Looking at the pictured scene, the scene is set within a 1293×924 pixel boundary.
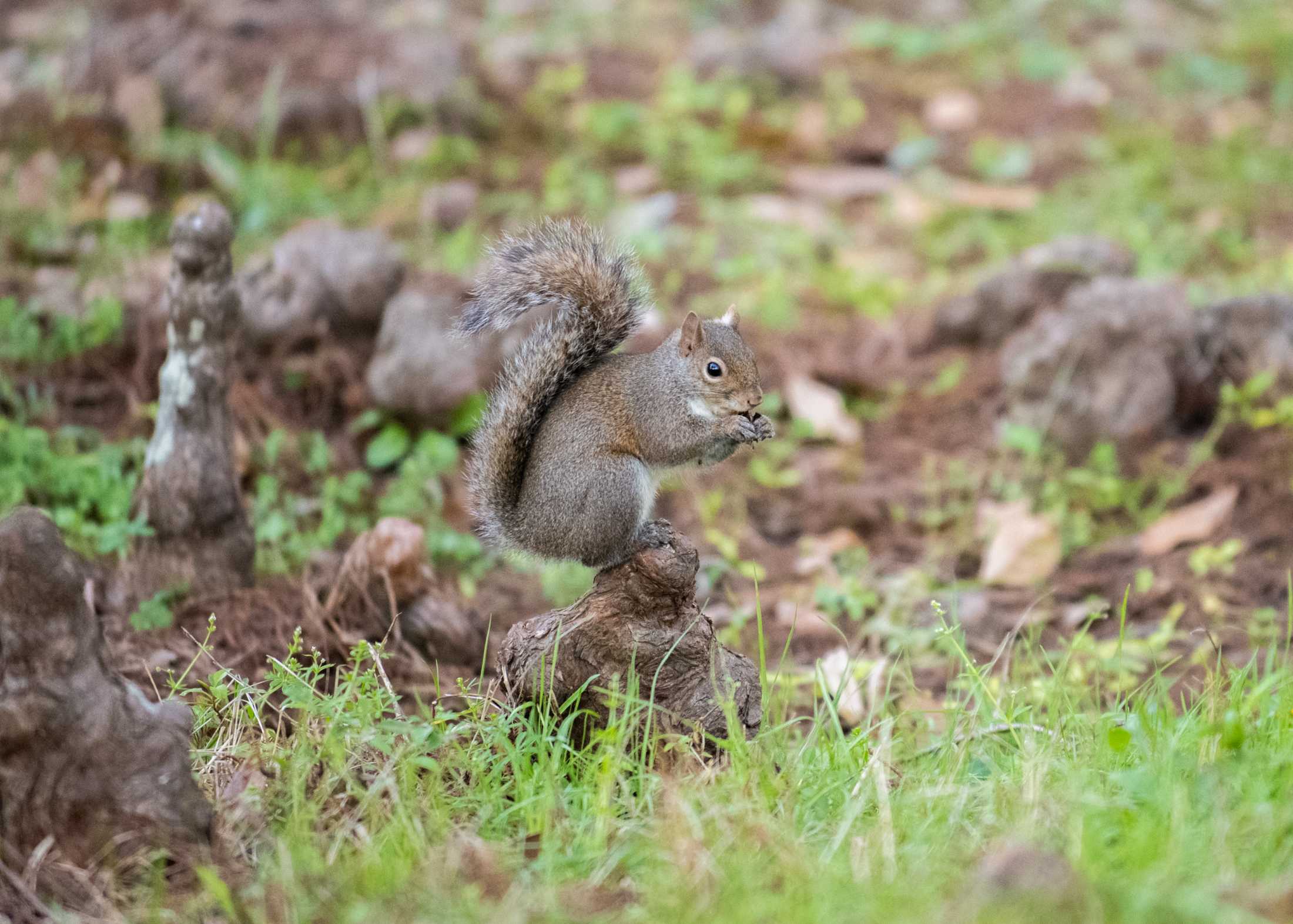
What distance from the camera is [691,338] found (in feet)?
9.94

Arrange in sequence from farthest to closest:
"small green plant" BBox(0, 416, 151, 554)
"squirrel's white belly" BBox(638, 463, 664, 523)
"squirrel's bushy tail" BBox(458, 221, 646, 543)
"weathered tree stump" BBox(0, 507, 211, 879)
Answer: "small green plant" BBox(0, 416, 151, 554), "squirrel's white belly" BBox(638, 463, 664, 523), "squirrel's bushy tail" BBox(458, 221, 646, 543), "weathered tree stump" BBox(0, 507, 211, 879)

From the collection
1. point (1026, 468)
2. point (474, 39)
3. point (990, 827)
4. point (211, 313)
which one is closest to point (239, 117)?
point (474, 39)

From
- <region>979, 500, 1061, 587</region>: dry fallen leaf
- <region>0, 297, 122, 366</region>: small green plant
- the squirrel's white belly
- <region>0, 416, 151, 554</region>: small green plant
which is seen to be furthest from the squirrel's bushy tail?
<region>0, 297, 122, 366</region>: small green plant

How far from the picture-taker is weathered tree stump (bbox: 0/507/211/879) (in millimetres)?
2131

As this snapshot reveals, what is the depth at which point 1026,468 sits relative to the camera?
14.9 feet

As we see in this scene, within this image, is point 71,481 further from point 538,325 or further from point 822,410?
point 822,410

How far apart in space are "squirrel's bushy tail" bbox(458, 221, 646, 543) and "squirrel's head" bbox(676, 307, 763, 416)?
0.54 feet

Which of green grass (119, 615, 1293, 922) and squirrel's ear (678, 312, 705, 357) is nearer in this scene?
green grass (119, 615, 1293, 922)

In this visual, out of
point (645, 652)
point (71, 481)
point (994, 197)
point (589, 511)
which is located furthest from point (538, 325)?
point (994, 197)

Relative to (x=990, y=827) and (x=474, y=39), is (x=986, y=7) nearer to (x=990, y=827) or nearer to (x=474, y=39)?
(x=474, y=39)

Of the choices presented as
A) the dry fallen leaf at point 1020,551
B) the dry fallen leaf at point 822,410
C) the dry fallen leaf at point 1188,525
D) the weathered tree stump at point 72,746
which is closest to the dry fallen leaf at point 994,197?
the dry fallen leaf at point 822,410

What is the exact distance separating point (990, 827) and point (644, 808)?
0.60 m

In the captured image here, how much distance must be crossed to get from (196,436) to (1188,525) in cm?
287

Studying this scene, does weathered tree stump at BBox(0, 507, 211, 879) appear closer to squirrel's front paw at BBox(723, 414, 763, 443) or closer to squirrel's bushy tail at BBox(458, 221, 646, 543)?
squirrel's bushy tail at BBox(458, 221, 646, 543)
